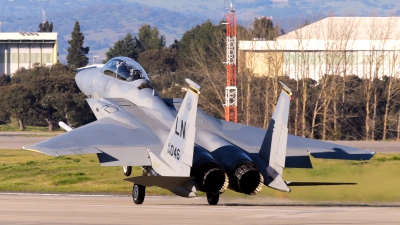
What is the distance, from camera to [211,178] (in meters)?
16.0

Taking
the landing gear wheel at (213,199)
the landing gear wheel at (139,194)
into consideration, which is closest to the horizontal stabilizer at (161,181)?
the landing gear wheel at (213,199)

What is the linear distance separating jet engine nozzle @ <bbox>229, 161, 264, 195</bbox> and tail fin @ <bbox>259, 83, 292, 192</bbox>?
0.33m

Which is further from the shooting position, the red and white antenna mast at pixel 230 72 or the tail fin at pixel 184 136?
the red and white antenna mast at pixel 230 72

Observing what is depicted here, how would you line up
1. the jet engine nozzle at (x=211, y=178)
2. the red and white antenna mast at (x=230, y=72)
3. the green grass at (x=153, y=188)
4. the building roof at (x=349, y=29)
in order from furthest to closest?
the building roof at (x=349, y=29) < the red and white antenna mast at (x=230, y=72) < the green grass at (x=153, y=188) < the jet engine nozzle at (x=211, y=178)

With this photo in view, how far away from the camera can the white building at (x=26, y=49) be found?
98.3 m

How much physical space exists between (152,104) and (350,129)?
4050cm

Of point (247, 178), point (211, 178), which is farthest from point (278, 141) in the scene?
point (211, 178)

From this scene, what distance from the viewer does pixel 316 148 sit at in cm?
1862

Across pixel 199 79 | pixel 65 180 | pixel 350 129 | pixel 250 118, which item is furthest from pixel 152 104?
pixel 199 79

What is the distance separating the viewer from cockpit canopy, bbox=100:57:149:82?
2077 cm

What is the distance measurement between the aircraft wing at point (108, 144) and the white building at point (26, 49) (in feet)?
269

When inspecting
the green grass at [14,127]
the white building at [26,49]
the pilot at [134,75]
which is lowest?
the green grass at [14,127]

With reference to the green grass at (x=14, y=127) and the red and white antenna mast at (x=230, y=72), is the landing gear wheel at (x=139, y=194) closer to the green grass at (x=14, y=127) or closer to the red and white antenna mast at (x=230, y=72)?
the red and white antenna mast at (x=230, y=72)

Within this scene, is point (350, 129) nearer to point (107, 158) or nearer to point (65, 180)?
point (65, 180)
